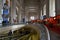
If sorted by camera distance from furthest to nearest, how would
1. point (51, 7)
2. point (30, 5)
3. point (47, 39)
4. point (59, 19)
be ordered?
point (30, 5) < point (51, 7) < point (59, 19) < point (47, 39)

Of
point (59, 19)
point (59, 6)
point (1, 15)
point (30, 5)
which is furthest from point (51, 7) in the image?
point (30, 5)

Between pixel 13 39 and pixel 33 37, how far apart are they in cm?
22

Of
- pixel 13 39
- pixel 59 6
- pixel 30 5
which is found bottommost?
pixel 13 39

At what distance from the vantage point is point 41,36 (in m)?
1.38

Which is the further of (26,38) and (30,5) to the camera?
(30,5)

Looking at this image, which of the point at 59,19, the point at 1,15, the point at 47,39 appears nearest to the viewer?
the point at 47,39

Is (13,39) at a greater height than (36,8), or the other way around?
(36,8)

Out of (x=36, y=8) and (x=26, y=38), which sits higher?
(x=36, y=8)

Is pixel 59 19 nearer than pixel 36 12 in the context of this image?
Yes

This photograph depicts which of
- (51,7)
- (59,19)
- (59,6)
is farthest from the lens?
(51,7)

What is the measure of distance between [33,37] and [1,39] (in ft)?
1.17

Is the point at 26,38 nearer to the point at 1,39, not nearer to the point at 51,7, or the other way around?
→ the point at 1,39

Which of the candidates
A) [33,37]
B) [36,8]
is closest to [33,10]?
[36,8]

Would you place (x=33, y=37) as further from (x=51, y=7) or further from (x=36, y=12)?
(x=36, y=12)
